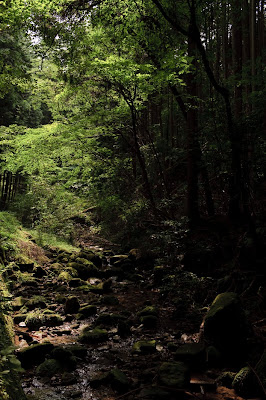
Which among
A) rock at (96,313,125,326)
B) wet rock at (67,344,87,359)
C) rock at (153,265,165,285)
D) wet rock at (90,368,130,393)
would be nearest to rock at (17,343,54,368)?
wet rock at (67,344,87,359)

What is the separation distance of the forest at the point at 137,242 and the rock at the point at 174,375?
21 millimetres

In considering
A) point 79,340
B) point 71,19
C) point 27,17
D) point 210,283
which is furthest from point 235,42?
point 79,340

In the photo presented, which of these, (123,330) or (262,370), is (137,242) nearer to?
(123,330)

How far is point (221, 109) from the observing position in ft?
22.3

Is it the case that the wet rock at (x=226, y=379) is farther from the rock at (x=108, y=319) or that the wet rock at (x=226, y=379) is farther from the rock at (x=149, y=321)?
the rock at (x=108, y=319)

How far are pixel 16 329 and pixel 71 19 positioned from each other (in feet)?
22.6

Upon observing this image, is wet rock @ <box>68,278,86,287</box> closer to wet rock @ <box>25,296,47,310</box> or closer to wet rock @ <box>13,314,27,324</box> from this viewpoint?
wet rock @ <box>25,296,47,310</box>

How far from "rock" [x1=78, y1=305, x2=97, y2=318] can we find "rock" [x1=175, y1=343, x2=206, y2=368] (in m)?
2.76

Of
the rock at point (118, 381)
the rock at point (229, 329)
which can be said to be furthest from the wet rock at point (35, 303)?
the rock at point (229, 329)

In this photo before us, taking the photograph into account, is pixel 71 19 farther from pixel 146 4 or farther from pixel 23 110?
pixel 23 110

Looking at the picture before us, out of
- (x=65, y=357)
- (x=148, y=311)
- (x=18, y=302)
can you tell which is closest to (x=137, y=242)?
(x=148, y=311)

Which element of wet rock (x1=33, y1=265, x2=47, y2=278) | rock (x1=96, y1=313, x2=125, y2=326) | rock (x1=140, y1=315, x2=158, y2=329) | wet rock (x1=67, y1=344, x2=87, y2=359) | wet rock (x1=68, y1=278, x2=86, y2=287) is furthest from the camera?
wet rock (x1=33, y1=265, x2=47, y2=278)

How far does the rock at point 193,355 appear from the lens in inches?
168

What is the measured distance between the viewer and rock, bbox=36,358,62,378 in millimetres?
4145
